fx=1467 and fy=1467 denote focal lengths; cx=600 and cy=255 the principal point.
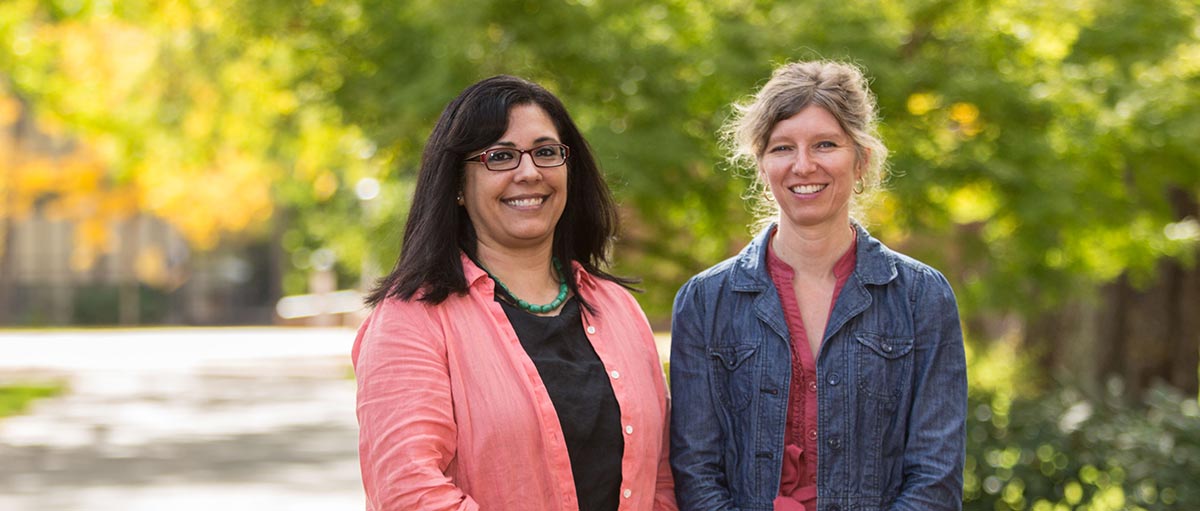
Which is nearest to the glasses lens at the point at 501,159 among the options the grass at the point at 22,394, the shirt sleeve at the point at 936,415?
the shirt sleeve at the point at 936,415

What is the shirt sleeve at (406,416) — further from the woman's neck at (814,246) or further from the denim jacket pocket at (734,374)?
the woman's neck at (814,246)

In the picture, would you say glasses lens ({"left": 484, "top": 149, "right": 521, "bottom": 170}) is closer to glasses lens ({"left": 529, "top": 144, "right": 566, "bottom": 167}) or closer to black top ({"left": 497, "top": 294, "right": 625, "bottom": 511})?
glasses lens ({"left": 529, "top": 144, "right": 566, "bottom": 167})

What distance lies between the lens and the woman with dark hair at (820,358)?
321 cm

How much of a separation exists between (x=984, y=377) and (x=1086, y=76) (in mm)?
9410

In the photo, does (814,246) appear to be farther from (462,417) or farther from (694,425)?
(462,417)

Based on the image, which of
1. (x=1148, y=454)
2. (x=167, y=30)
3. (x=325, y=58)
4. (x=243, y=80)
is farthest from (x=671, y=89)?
(x=167, y=30)

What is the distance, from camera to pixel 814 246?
3.36m

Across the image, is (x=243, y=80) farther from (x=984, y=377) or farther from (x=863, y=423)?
(x=863, y=423)

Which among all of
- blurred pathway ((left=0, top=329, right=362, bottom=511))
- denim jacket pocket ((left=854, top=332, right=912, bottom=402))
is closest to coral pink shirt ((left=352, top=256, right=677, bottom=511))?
denim jacket pocket ((left=854, top=332, right=912, bottom=402))

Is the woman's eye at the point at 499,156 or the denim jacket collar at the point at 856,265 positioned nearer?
Result: the woman's eye at the point at 499,156

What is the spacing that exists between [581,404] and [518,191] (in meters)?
0.49

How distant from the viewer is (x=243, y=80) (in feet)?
49.8

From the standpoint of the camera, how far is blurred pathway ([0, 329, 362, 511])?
9977 millimetres

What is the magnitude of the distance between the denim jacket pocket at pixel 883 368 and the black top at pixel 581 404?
0.55 metres
